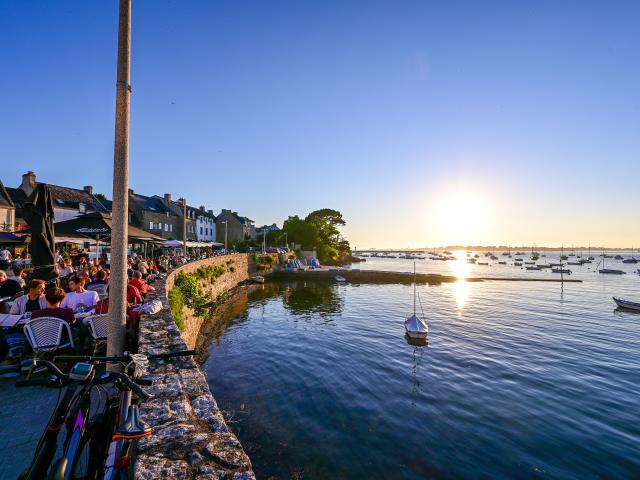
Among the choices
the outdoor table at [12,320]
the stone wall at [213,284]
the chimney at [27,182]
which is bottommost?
the stone wall at [213,284]

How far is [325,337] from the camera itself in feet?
64.0

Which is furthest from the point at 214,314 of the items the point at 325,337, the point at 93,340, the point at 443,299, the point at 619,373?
the point at 443,299

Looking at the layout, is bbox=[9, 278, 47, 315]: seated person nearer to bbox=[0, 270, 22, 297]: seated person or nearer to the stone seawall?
bbox=[0, 270, 22, 297]: seated person

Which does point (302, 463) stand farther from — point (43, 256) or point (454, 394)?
point (43, 256)

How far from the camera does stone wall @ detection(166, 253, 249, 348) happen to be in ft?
50.8

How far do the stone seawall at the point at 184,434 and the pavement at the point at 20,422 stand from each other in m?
1.60

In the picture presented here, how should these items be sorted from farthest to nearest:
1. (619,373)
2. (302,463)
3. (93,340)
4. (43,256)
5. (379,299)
Result: (379,299)
(619,373)
(43,256)
(302,463)
(93,340)

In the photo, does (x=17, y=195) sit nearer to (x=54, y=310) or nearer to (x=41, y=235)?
(x=41, y=235)

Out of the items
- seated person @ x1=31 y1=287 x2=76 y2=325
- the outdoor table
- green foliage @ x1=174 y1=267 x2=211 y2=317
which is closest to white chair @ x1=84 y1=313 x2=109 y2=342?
seated person @ x1=31 y1=287 x2=76 y2=325

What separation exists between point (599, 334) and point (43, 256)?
107ft

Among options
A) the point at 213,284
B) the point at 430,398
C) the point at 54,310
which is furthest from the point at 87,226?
the point at 213,284

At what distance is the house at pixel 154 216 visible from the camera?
1970 inches

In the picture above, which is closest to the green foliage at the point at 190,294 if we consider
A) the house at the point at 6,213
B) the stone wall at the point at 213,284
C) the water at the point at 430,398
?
the stone wall at the point at 213,284

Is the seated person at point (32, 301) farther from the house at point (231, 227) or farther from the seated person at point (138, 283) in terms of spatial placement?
the house at point (231, 227)
